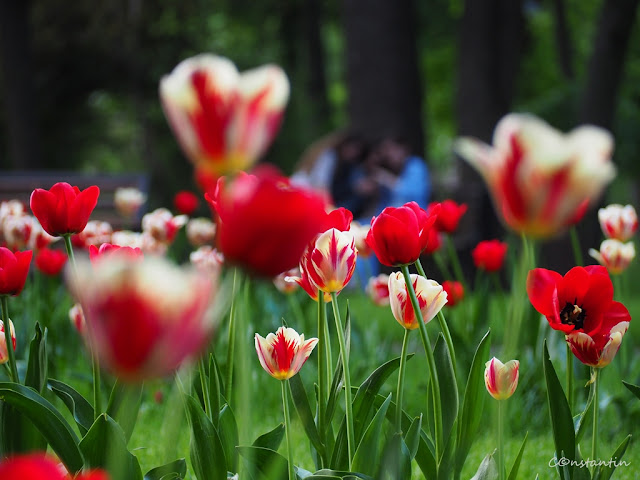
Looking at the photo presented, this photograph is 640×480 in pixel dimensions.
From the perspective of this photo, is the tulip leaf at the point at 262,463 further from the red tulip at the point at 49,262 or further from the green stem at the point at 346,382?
the red tulip at the point at 49,262

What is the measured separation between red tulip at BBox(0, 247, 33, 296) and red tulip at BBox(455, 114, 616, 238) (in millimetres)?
763

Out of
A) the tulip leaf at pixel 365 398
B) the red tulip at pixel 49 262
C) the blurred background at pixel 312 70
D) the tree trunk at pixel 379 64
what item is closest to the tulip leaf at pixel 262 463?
the tulip leaf at pixel 365 398

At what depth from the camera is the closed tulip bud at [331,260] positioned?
1079mm

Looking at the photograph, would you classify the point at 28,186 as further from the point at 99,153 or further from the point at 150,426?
the point at 99,153

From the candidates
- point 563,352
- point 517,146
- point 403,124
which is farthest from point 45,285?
point 403,124

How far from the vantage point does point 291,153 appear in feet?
38.2

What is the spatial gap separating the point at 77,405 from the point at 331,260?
522 millimetres

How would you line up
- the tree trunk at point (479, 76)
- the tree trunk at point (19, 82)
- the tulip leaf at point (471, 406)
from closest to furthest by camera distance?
1. the tulip leaf at point (471, 406)
2. the tree trunk at point (479, 76)
3. the tree trunk at point (19, 82)

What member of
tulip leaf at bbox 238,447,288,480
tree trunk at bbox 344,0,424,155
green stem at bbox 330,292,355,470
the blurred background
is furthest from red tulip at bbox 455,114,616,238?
tree trunk at bbox 344,0,424,155

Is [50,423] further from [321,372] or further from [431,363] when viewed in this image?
[431,363]

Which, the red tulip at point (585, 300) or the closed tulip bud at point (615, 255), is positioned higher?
the red tulip at point (585, 300)

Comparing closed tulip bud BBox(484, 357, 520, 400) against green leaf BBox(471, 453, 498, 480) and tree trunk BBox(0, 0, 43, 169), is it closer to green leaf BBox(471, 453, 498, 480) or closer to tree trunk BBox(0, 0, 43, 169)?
green leaf BBox(471, 453, 498, 480)

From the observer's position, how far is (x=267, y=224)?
62cm

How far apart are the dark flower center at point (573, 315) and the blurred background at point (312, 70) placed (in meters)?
5.53
